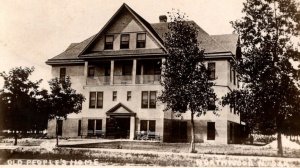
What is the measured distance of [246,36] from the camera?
16.9 m

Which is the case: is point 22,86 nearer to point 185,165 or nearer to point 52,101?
point 52,101

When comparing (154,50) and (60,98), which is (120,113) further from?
(60,98)

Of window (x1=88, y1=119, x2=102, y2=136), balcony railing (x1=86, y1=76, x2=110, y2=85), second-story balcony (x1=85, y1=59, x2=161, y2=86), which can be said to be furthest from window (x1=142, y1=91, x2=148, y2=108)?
window (x1=88, y1=119, x2=102, y2=136)

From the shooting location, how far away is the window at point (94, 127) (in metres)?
27.3

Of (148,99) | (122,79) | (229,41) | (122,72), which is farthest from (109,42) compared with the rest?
(229,41)

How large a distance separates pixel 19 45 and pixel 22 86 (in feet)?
9.37

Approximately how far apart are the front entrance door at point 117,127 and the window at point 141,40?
490 cm

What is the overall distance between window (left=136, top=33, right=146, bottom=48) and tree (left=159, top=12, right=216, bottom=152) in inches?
318

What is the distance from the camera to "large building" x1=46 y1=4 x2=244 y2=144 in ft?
84.0

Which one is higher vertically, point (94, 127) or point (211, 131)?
point (94, 127)

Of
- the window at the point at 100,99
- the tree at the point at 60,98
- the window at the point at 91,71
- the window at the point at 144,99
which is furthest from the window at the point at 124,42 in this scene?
the tree at the point at 60,98

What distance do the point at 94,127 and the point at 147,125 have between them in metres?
3.88

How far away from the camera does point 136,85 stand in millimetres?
26453

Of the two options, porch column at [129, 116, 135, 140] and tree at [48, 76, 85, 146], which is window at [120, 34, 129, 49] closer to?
porch column at [129, 116, 135, 140]
